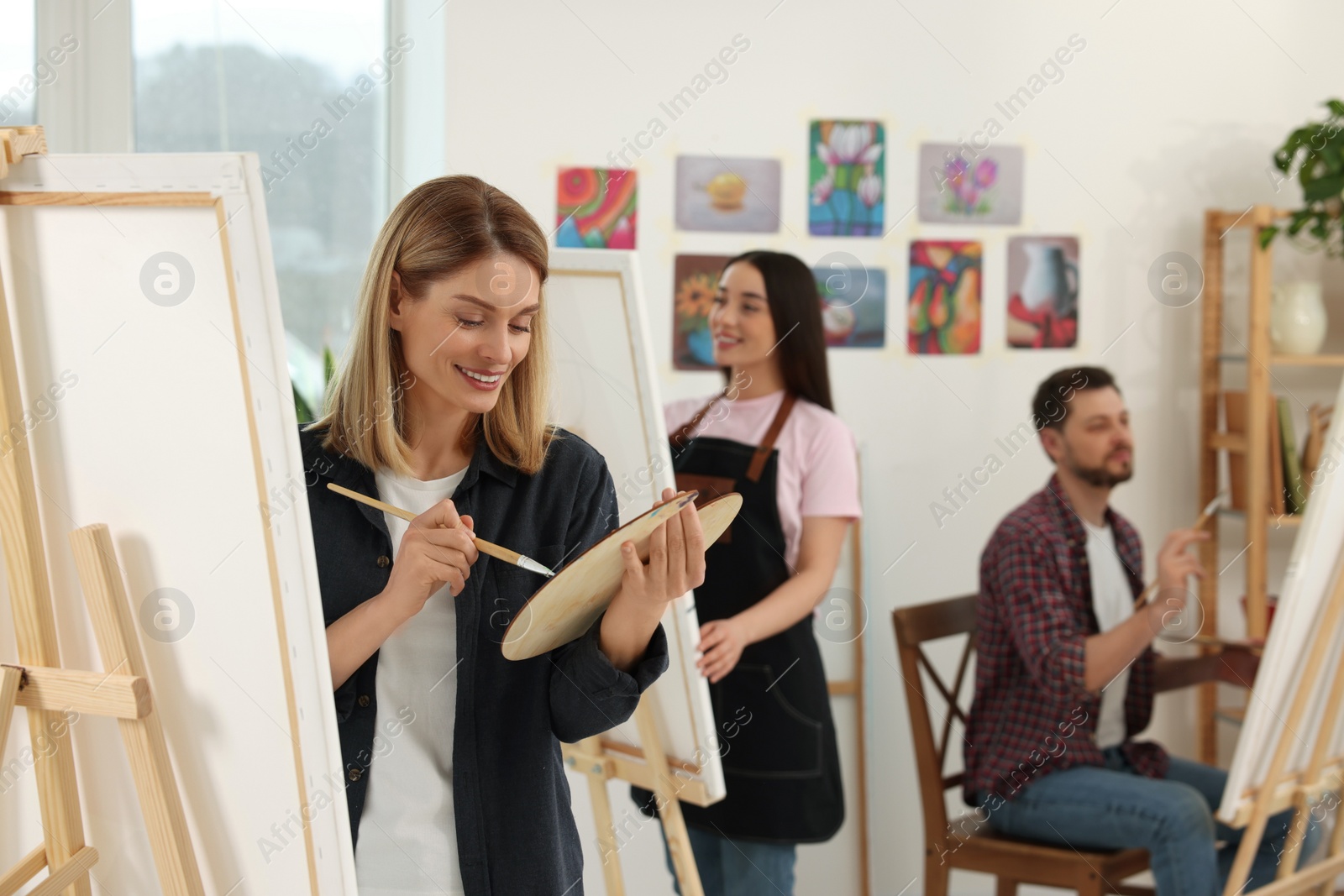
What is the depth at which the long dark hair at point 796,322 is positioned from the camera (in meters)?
2.12

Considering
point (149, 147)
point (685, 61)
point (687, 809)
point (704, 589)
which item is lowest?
point (687, 809)

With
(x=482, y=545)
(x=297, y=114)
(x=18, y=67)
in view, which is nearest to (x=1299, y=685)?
(x=482, y=545)

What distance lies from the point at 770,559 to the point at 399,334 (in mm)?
1059

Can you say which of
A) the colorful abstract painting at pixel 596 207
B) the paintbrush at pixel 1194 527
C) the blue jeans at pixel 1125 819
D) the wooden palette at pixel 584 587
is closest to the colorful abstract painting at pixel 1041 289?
the paintbrush at pixel 1194 527

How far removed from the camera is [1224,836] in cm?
228

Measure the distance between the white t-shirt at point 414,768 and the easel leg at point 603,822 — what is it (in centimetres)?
57

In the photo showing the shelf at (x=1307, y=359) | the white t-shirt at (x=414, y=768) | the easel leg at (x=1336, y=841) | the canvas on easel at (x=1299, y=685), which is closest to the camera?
the white t-shirt at (x=414, y=768)

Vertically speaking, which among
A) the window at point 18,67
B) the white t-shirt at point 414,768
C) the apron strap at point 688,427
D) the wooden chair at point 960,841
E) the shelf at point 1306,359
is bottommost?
the wooden chair at point 960,841

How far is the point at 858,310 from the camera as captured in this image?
279cm

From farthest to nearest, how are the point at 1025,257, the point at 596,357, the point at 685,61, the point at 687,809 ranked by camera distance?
the point at 1025,257 → the point at 685,61 → the point at 687,809 → the point at 596,357

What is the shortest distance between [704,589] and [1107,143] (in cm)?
172

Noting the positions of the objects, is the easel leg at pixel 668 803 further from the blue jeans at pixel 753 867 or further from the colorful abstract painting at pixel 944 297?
the colorful abstract painting at pixel 944 297

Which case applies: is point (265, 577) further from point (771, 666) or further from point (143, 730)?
point (771, 666)

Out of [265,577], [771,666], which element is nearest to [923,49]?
[771,666]
